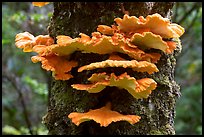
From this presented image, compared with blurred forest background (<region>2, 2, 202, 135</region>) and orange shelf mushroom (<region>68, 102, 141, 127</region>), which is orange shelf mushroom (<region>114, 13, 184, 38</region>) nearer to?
orange shelf mushroom (<region>68, 102, 141, 127</region>)

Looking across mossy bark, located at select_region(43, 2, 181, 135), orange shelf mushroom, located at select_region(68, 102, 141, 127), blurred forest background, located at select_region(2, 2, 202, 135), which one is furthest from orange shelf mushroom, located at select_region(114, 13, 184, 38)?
blurred forest background, located at select_region(2, 2, 202, 135)

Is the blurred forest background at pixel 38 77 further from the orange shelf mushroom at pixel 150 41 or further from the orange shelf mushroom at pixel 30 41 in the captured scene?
the orange shelf mushroom at pixel 150 41

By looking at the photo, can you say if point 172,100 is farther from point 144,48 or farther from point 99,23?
point 99,23

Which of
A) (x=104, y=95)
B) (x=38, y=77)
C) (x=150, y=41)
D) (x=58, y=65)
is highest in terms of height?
(x=150, y=41)

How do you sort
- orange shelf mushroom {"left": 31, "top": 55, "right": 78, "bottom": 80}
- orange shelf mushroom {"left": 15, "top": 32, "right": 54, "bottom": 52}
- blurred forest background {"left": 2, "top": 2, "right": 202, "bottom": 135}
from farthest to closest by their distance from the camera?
blurred forest background {"left": 2, "top": 2, "right": 202, "bottom": 135}
orange shelf mushroom {"left": 15, "top": 32, "right": 54, "bottom": 52}
orange shelf mushroom {"left": 31, "top": 55, "right": 78, "bottom": 80}

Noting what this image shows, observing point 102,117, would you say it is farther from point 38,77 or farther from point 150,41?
point 38,77

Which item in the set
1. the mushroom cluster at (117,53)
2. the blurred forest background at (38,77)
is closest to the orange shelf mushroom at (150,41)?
the mushroom cluster at (117,53)

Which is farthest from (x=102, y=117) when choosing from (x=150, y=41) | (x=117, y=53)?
(x=150, y=41)
